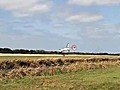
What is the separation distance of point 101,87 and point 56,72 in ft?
37.9

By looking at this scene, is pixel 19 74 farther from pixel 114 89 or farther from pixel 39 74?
pixel 114 89

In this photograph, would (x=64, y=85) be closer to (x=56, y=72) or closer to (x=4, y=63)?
(x=56, y=72)

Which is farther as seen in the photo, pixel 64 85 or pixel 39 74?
pixel 39 74

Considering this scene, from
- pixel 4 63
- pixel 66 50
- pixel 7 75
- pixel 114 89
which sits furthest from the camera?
pixel 66 50

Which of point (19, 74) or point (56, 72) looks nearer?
point (19, 74)

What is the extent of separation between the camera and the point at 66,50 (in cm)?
8906

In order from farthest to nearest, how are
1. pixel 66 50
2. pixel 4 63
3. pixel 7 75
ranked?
pixel 66 50 < pixel 4 63 < pixel 7 75

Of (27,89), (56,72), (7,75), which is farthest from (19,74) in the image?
(27,89)

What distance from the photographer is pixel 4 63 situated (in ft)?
129

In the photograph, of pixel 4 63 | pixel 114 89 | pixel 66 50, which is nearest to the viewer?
pixel 114 89

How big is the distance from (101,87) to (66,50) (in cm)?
6968

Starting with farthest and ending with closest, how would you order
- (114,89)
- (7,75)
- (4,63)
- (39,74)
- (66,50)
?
(66,50) < (4,63) < (39,74) < (7,75) < (114,89)

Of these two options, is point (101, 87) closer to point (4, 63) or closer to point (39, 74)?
point (39, 74)

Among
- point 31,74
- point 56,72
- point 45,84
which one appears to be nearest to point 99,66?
point 56,72
